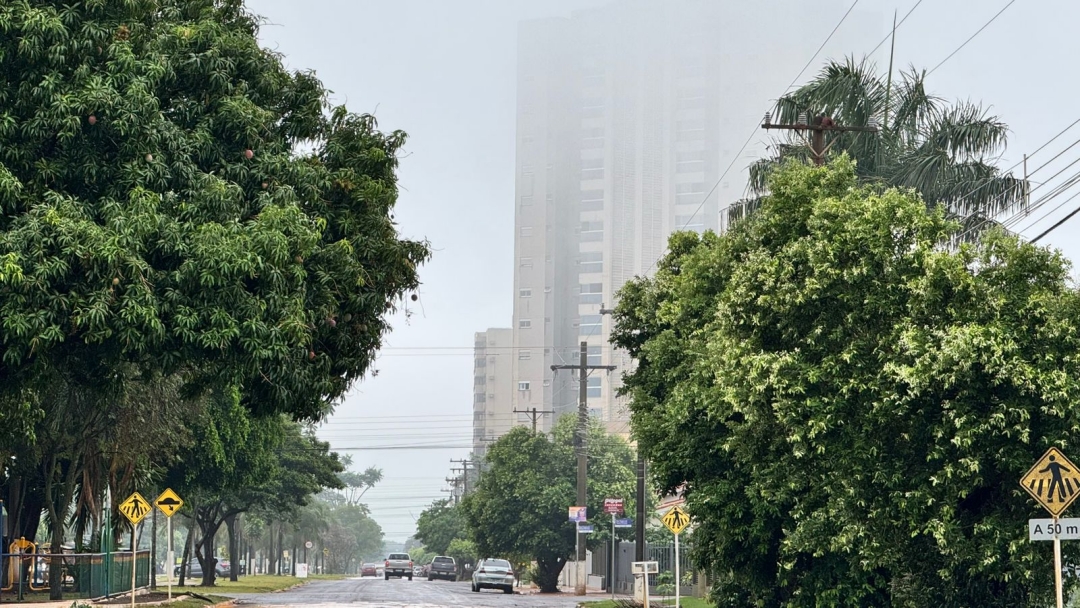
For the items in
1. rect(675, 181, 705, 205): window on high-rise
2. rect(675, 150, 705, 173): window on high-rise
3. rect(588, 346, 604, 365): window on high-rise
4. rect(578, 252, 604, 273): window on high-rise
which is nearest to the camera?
rect(578, 252, 604, 273): window on high-rise

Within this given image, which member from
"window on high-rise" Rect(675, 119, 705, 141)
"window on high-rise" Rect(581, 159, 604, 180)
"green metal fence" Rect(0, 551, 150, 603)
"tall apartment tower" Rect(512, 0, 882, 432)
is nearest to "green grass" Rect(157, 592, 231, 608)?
"green metal fence" Rect(0, 551, 150, 603)

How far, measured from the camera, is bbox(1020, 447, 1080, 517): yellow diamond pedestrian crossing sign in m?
16.8

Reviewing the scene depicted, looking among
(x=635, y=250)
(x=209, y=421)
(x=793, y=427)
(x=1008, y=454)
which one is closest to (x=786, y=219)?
(x=793, y=427)

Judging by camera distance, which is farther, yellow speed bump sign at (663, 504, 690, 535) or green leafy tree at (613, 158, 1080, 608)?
yellow speed bump sign at (663, 504, 690, 535)

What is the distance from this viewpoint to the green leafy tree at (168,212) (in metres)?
17.5

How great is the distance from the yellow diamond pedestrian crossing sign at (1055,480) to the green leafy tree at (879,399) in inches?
158

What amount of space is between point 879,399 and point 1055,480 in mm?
5766

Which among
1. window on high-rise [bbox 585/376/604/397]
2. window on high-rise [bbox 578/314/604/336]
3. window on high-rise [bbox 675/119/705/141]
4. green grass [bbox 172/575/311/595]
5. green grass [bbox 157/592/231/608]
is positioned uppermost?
window on high-rise [bbox 675/119/705/141]

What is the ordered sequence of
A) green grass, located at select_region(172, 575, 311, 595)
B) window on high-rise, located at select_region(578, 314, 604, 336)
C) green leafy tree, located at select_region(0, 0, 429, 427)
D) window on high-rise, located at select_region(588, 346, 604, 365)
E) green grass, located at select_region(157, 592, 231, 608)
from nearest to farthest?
1. green leafy tree, located at select_region(0, 0, 429, 427)
2. green grass, located at select_region(157, 592, 231, 608)
3. green grass, located at select_region(172, 575, 311, 595)
4. window on high-rise, located at select_region(578, 314, 604, 336)
5. window on high-rise, located at select_region(588, 346, 604, 365)

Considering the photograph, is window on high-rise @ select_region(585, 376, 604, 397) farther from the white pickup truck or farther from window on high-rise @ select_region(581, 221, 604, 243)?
the white pickup truck

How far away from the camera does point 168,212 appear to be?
18.5 meters

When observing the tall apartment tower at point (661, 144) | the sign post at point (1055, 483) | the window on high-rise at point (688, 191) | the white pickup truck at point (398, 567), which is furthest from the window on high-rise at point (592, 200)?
the sign post at point (1055, 483)

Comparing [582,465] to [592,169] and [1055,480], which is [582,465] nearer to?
[1055,480]

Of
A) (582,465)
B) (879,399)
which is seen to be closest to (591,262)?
(582,465)
